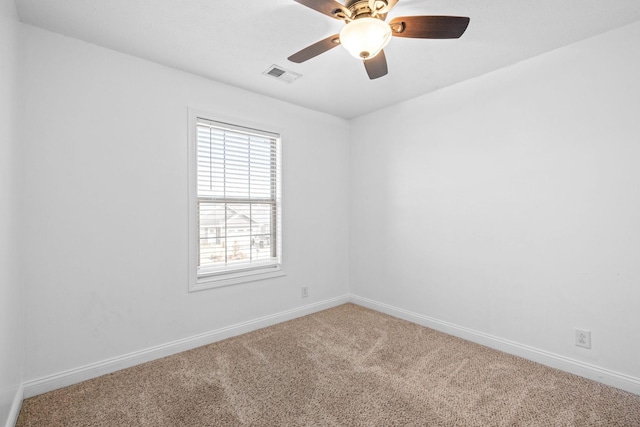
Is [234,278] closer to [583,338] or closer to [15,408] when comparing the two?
[15,408]

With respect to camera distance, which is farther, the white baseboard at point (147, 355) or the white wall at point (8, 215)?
the white baseboard at point (147, 355)

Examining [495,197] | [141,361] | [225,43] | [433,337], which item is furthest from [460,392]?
[225,43]

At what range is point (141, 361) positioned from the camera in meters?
2.50

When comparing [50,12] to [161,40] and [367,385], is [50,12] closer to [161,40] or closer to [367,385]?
[161,40]

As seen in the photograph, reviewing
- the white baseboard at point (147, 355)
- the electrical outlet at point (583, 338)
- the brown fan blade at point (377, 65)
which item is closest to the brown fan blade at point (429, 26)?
the brown fan blade at point (377, 65)

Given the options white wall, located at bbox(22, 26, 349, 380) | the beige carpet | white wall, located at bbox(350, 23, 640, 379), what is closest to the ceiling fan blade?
white wall, located at bbox(350, 23, 640, 379)

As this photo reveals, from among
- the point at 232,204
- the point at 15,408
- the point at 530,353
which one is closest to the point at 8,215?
the point at 15,408

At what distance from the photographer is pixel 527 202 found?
8.47 ft

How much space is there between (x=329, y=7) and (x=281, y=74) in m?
1.30

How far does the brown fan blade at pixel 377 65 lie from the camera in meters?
1.93

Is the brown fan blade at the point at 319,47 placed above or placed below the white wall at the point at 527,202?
above

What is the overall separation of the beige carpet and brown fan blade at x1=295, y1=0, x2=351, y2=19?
2251 mm

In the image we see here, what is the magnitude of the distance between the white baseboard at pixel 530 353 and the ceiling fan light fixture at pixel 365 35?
262 cm

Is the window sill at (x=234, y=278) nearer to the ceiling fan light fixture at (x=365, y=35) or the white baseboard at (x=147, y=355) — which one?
the white baseboard at (x=147, y=355)
